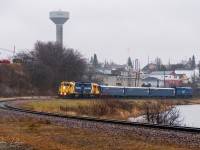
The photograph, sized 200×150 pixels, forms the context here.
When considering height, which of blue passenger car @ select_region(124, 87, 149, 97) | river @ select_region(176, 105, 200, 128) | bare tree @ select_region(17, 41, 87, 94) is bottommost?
river @ select_region(176, 105, 200, 128)

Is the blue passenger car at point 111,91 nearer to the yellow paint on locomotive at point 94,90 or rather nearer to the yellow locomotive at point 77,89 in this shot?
the yellow paint on locomotive at point 94,90

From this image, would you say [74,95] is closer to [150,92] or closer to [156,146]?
[150,92]

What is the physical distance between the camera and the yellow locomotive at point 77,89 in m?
71.6

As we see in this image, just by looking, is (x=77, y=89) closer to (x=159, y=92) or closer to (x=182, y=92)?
(x=159, y=92)

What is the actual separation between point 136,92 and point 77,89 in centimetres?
1969

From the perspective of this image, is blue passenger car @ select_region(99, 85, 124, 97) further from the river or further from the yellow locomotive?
the river

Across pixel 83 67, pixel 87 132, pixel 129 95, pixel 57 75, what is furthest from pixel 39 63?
pixel 87 132

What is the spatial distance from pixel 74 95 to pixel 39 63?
26.4 meters

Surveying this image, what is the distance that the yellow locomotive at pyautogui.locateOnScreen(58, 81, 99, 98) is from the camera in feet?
235

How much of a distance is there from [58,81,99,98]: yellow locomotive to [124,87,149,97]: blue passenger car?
11623 millimetres

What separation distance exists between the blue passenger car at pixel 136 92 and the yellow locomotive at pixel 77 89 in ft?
38.1

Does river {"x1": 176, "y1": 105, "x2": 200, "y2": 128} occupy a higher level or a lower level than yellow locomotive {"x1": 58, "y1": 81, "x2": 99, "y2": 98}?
lower

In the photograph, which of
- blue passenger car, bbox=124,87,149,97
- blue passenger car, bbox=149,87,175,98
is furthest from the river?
blue passenger car, bbox=149,87,175,98

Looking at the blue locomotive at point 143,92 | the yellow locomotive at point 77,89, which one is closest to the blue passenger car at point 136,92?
the blue locomotive at point 143,92
